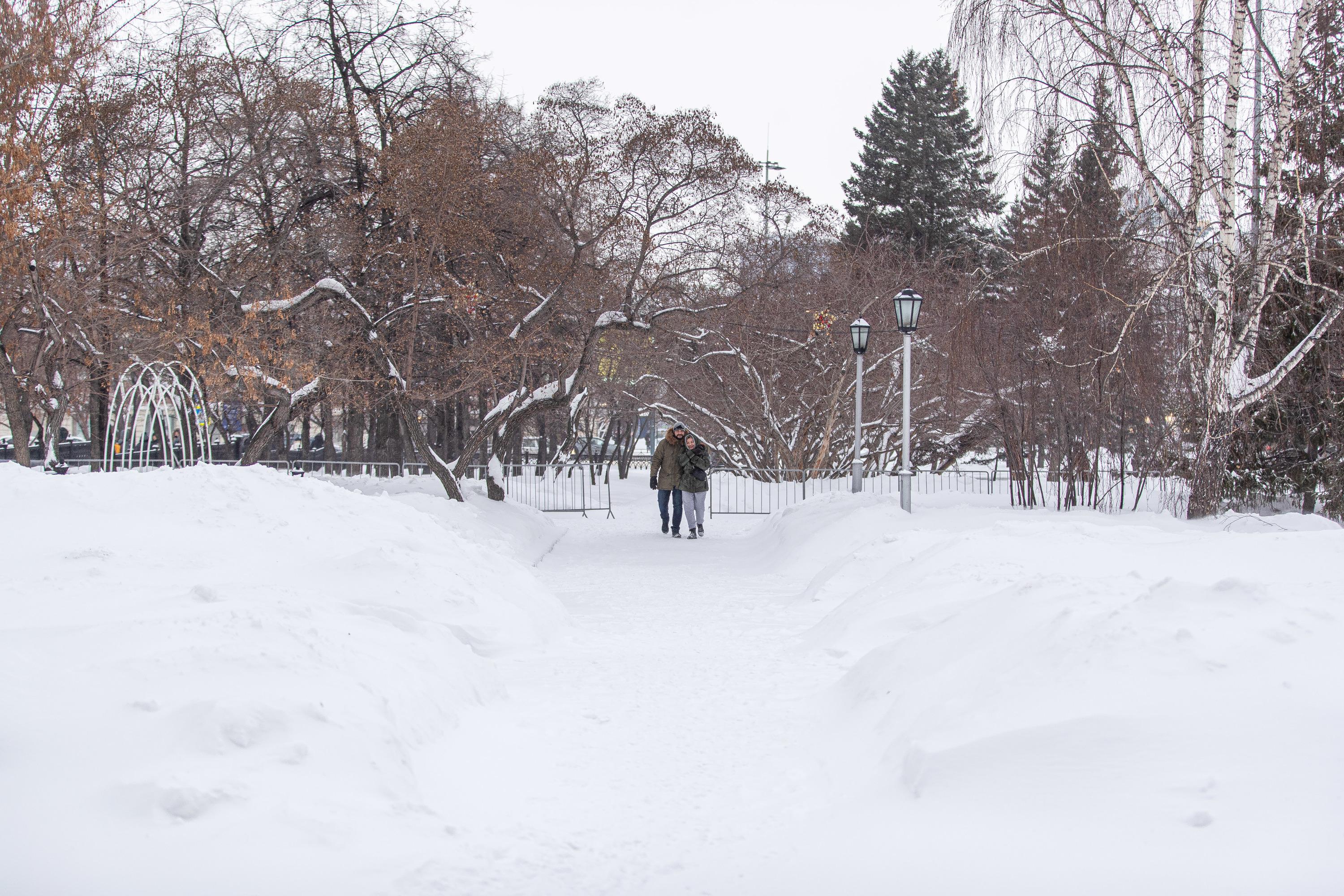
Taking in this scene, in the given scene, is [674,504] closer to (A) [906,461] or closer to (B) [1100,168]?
(A) [906,461]

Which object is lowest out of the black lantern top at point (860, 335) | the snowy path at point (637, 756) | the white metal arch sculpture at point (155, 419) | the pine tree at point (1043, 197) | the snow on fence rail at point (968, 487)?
the snowy path at point (637, 756)

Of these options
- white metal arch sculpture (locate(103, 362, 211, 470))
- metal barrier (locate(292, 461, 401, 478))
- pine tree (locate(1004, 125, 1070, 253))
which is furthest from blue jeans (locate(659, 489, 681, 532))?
white metal arch sculpture (locate(103, 362, 211, 470))

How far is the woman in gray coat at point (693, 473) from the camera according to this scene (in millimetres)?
17469

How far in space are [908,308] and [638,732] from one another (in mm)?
10728

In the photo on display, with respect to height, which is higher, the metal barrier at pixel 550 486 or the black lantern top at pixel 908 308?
the black lantern top at pixel 908 308

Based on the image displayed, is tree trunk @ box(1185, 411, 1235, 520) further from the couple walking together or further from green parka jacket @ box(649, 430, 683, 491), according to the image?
green parka jacket @ box(649, 430, 683, 491)

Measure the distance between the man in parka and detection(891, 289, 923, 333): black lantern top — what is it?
425cm

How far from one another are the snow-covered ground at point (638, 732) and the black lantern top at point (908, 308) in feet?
25.1

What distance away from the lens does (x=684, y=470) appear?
1764 cm

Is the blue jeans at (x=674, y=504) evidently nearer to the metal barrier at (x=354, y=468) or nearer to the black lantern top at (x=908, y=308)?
the black lantern top at (x=908, y=308)

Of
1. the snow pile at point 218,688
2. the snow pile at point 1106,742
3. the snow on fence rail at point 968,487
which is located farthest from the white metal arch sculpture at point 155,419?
the snow on fence rail at point 968,487

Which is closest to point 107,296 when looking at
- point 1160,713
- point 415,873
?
point 415,873

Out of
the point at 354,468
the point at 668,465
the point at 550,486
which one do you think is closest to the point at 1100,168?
the point at 668,465

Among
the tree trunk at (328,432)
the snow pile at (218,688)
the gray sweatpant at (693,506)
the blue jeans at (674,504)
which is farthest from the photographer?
the tree trunk at (328,432)
